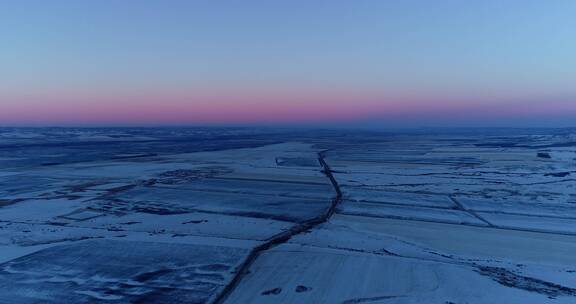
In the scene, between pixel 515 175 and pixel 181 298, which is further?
pixel 515 175

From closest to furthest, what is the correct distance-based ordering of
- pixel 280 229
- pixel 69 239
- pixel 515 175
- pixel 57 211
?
pixel 69 239, pixel 280 229, pixel 57 211, pixel 515 175

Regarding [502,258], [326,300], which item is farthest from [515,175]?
[326,300]

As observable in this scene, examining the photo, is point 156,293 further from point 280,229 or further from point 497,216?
point 497,216

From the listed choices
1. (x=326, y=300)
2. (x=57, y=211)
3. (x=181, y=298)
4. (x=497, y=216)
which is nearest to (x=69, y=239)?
(x=57, y=211)

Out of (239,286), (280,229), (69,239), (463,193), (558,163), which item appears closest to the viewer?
(239,286)

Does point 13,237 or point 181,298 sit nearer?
point 181,298

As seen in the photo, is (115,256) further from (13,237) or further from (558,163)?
(558,163)
